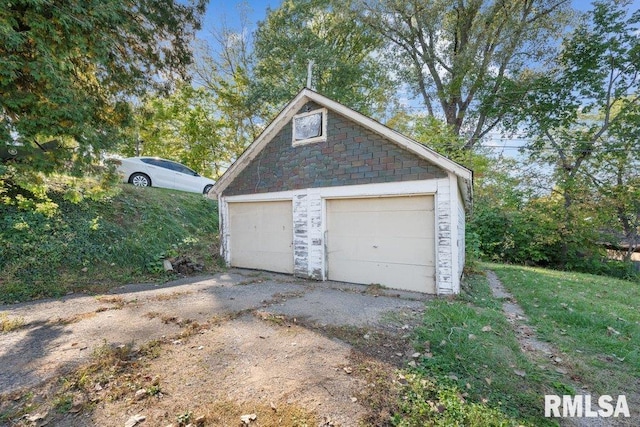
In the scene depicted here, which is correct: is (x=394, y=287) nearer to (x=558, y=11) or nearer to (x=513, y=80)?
(x=513, y=80)

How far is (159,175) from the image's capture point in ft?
35.5

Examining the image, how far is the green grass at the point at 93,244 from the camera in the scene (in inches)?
207

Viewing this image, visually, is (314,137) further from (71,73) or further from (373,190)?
(71,73)

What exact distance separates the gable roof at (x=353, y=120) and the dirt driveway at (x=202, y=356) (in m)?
2.45

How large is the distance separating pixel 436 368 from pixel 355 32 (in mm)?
17508

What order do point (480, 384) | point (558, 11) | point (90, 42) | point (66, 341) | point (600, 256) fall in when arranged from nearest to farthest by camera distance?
point (480, 384), point (66, 341), point (90, 42), point (600, 256), point (558, 11)

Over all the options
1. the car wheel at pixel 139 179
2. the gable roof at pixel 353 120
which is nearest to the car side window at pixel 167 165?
the car wheel at pixel 139 179

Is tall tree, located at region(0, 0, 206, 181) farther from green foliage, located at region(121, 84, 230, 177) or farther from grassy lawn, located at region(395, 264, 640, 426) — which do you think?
green foliage, located at region(121, 84, 230, 177)

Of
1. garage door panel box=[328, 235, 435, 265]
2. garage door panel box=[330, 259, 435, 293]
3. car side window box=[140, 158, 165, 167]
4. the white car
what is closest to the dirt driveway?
garage door panel box=[330, 259, 435, 293]

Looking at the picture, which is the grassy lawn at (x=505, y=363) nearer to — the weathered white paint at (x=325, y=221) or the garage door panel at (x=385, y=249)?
the weathered white paint at (x=325, y=221)

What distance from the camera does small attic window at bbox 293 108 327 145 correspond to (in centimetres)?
645

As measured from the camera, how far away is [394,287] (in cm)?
576

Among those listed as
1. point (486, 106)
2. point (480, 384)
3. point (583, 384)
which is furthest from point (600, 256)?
point (480, 384)

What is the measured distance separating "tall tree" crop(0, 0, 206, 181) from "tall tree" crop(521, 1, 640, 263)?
1524 centimetres
